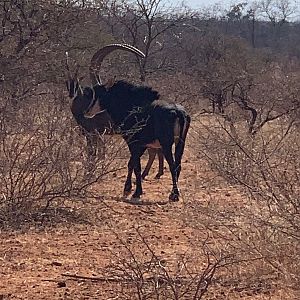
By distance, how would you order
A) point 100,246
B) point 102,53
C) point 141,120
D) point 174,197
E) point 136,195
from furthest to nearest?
1. point 102,53
2. point 141,120
3. point 136,195
4. point 174,197
5. point 100,246

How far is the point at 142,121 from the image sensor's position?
32.3ft

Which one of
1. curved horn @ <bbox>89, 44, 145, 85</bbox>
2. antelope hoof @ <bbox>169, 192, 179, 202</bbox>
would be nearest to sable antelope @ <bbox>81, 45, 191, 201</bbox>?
antelope hoof @ <bbox>169, 192, 179, 202</bbox>

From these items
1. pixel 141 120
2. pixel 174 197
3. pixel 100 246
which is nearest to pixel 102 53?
pixel 141 120

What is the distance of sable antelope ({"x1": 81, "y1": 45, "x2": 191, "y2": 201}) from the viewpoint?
9812mm

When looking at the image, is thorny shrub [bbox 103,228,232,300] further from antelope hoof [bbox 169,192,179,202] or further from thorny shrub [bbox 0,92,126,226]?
antelope hoof [bbox 169,192,179,202]

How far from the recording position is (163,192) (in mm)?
10477

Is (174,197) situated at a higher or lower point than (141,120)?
lower

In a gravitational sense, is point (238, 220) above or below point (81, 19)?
below

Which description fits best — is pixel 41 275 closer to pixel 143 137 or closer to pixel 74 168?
pixel 74 168

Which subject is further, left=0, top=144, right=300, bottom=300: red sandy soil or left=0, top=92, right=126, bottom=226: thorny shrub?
left=0, top=92, right=126, bottom=226: thorny shrub

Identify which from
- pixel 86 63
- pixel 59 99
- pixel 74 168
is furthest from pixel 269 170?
pixel 86 63

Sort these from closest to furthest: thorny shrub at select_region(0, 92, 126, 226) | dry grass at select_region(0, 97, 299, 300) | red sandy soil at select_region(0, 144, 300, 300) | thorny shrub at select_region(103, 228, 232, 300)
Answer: thorny shrub at select_region(103, 228, 232, 300) → dry grass at select_region(0, 97, 299, 300) → red sandy soil at select_region(0, 144, 300, 300) → thorny shrub at select_region(0, 92, 126, 226)

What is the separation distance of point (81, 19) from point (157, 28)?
5729mm

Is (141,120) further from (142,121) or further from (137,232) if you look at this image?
(137,232)
